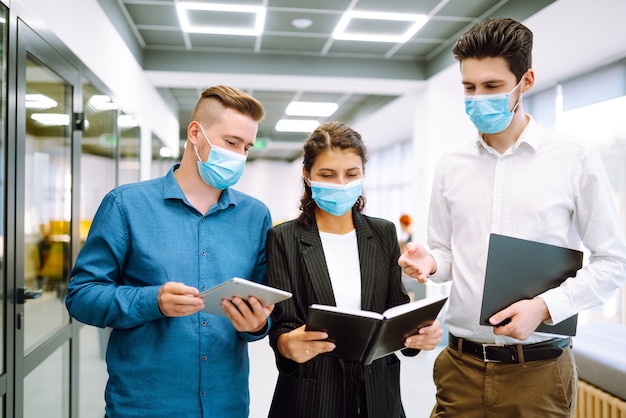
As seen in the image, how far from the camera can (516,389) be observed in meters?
1.47

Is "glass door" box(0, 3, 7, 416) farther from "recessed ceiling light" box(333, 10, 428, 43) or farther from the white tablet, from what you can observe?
"recessed ceiling light" box(333, 10, 428, 43)

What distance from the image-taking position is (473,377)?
153 cm

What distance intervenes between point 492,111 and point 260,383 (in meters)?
3.49

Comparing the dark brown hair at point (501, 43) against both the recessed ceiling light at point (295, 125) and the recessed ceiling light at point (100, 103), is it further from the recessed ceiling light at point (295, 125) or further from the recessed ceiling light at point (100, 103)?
the recessed ceiling light at point (295, 125)

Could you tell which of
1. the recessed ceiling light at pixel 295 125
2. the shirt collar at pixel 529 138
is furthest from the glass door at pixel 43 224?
the recessed ceiling light at pixel 295 125

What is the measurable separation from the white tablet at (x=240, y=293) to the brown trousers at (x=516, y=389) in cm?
70

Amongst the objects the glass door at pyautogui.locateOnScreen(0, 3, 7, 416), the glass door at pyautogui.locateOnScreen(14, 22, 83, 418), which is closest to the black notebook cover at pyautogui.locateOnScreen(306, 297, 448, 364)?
the glass door at pyautogui.locateOnScreen(0, 3, 7, 416)

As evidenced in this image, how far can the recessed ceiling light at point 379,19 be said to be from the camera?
4398mm

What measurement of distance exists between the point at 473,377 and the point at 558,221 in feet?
1.70

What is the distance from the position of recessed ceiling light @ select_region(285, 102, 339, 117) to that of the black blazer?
21.9 ft

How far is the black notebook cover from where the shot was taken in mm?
1173

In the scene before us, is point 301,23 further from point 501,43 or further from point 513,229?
point 513,229

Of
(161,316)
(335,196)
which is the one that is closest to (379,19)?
(335,196)

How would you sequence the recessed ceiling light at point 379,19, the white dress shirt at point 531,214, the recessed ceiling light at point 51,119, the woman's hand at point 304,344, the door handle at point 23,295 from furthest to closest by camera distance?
the recessed ceiling light at point 379,19, the recessed ceiling light at point 51,119, the door handle at point 23,295, the white dress shirt at point 531,214, the woman's hand at point 304,344
